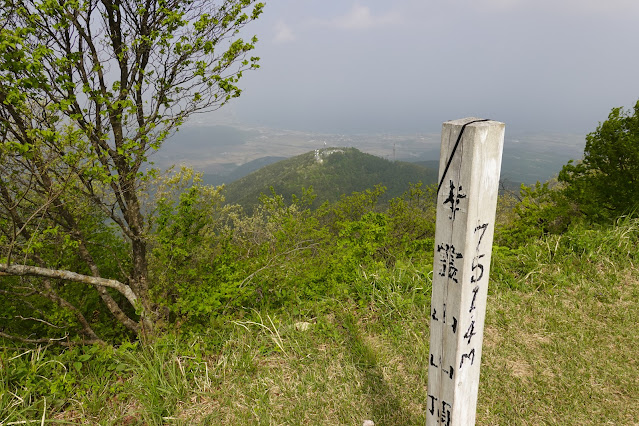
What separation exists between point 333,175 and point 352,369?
10655cm

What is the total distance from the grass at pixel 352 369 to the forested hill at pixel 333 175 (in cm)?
8776

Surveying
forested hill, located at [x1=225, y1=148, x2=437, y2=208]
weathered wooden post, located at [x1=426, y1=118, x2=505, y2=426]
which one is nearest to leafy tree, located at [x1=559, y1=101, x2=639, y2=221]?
weathered wooden post, located at [x1=426, y1=118, x2=505, y2=426]

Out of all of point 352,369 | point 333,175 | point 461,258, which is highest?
point 461,258

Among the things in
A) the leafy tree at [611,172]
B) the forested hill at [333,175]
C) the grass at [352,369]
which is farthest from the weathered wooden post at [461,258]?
the forested hill at [333,175]

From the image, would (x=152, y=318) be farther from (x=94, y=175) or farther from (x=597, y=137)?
(x=597, y=137)

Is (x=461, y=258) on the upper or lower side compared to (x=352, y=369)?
upper

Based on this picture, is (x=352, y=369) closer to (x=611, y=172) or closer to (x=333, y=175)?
(x=611, y=172)

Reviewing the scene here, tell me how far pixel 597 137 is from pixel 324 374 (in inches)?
296

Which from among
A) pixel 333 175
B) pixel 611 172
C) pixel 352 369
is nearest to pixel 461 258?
pixel 352 369

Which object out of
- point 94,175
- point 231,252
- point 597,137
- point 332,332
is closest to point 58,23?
point 94,175

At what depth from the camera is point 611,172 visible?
6.45 metres

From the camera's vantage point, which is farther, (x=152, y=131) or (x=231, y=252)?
(x=231, y=252)

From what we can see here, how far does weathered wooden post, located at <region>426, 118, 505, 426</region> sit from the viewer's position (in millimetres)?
1541

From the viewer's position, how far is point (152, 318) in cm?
405
